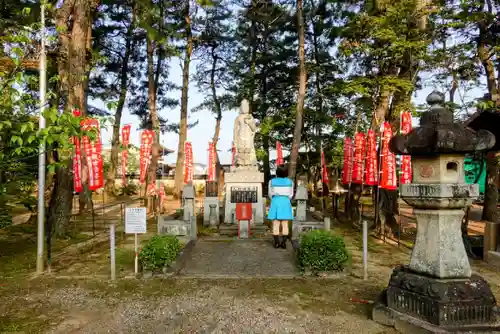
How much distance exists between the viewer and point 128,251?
9.19 metres

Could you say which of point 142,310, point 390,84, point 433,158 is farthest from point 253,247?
point 390,84

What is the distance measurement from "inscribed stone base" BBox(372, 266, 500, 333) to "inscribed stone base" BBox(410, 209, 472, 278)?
0.37 feet

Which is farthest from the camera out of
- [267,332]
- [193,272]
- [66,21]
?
[66,21]

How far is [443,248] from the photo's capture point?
439 centimetres

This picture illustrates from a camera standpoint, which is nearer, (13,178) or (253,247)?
(13,178)

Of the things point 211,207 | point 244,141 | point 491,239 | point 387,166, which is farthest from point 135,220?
point 491,239

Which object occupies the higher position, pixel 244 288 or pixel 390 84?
pixel 390 84

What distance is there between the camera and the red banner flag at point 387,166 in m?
10.6

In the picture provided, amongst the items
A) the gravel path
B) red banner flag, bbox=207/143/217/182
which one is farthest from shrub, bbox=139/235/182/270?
red banner flag, bbox=207/143/217/182

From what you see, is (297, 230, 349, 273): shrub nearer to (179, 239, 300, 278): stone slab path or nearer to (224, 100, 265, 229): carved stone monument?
(179, 239, 300, 278): stone slab path

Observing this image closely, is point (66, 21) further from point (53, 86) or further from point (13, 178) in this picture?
point (13, 178)

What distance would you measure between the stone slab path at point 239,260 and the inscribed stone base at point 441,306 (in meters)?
2.67

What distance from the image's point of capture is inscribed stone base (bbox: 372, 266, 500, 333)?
3.99 metres

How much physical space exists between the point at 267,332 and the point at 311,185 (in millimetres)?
23353
